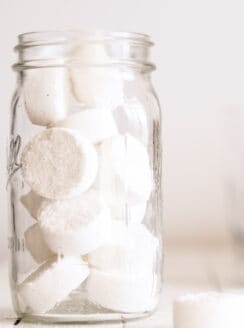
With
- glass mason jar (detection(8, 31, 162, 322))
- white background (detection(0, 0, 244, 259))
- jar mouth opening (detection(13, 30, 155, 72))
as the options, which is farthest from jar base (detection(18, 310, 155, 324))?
white background (detection(0, 0, 244, 259))

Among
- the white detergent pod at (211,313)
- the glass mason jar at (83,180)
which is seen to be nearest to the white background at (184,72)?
the glass mason jar at (83,180)

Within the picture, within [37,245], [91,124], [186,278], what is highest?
[91,124]

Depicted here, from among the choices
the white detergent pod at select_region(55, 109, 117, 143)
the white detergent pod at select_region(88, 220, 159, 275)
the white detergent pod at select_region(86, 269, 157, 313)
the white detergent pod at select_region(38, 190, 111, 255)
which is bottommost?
the white detergent pod at select_region(86, 269, 157, 313)

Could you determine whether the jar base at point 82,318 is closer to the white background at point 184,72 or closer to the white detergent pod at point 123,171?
the white detergent pod at point 123,171

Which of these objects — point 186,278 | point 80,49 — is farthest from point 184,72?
point 80,49

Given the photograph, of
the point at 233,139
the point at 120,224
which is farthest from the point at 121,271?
the point at 233,139

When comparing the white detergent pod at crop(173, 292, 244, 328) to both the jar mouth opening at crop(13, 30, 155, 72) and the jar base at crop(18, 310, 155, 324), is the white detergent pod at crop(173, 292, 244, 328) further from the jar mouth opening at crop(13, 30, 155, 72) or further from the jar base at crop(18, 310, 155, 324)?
the jar mouth opening at crop(13, 30, 155, 72)

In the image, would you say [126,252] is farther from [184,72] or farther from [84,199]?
[184,72]
